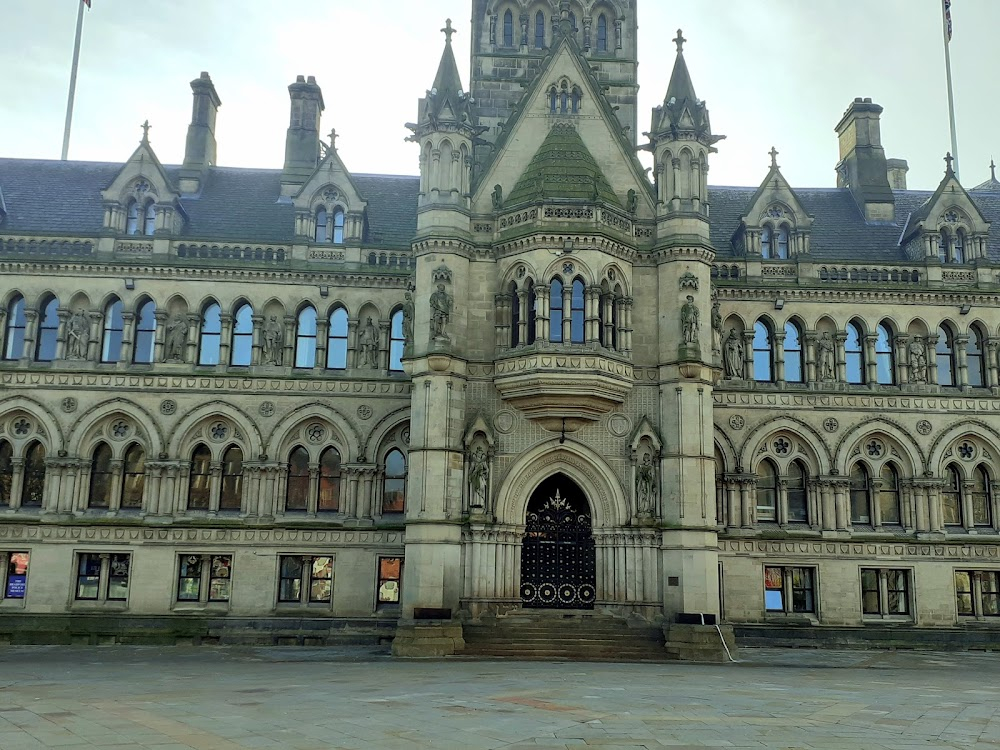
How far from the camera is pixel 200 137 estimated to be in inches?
1410

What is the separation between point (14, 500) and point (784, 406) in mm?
25753

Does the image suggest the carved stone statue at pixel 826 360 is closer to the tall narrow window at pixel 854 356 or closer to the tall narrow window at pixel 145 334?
the tall narrow window at pixel 854 356

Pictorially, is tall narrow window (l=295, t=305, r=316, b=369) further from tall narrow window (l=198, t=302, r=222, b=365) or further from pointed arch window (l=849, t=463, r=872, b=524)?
pointed arch window (l=849, t=463, r=872, b=524)

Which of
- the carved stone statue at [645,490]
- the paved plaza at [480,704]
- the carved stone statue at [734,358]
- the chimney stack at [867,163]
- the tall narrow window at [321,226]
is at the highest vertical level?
the chimney stack at [867,163]

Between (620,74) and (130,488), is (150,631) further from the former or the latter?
(620,74)

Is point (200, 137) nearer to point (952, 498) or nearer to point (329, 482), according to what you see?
point (329, 482)

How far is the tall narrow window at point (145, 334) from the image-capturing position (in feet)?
98.8

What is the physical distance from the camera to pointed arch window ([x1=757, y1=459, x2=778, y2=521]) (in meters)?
30.2

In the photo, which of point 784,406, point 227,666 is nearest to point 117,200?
point 227,666

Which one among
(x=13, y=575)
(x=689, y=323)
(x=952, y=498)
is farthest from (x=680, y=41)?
(x=13, y=575)

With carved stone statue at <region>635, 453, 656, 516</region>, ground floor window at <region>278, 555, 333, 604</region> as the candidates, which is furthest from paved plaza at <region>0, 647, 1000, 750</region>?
ground floor window at <region>278, 555, 333, 604</region>

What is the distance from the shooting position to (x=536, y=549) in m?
26.4

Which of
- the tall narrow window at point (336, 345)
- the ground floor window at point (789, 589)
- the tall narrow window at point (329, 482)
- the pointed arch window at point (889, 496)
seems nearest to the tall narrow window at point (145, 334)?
the tall narrow window at point (336, 345)

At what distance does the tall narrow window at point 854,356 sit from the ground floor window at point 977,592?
7.20 meters
